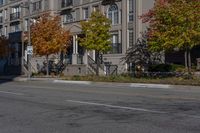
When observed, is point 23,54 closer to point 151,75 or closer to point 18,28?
point 18,28

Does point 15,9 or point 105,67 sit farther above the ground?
point 15,9

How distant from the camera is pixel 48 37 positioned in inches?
1973

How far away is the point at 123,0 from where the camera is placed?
48594 mm

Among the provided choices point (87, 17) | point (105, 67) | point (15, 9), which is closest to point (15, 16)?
point (15, 9)

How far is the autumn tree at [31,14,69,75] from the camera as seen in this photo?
1944 inches

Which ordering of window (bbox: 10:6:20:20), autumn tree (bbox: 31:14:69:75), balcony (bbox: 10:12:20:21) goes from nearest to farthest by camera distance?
autumn tree (bbox: 31:14:69:75) → balcony (bbox: 10:12:20:21) → window (bbox: 10:6:20:20)

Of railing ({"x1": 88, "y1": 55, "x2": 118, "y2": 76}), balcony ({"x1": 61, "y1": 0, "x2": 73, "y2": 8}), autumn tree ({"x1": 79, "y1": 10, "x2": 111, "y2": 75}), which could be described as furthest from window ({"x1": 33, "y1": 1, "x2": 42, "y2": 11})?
autumn tree ({"x1": 79, "y1": 10, "x2": 111, "y2": 75})

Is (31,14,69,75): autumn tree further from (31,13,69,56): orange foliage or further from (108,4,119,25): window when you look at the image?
(108,4,119,25): window

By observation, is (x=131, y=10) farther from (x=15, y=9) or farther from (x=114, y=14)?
(x=15, y=9)

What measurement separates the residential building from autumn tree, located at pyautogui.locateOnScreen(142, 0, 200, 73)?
12.6 metres

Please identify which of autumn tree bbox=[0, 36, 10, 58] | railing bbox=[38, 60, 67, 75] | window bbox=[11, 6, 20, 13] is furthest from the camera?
window bbox=[11, 6, 20, 13]

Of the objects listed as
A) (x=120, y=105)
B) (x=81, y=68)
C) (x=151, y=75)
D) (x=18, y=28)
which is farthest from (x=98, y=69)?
(x=120, y=105)

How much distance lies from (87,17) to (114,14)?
5104 mm

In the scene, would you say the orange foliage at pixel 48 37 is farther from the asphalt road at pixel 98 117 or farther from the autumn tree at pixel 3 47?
the asphalt road at pixel 98 117
